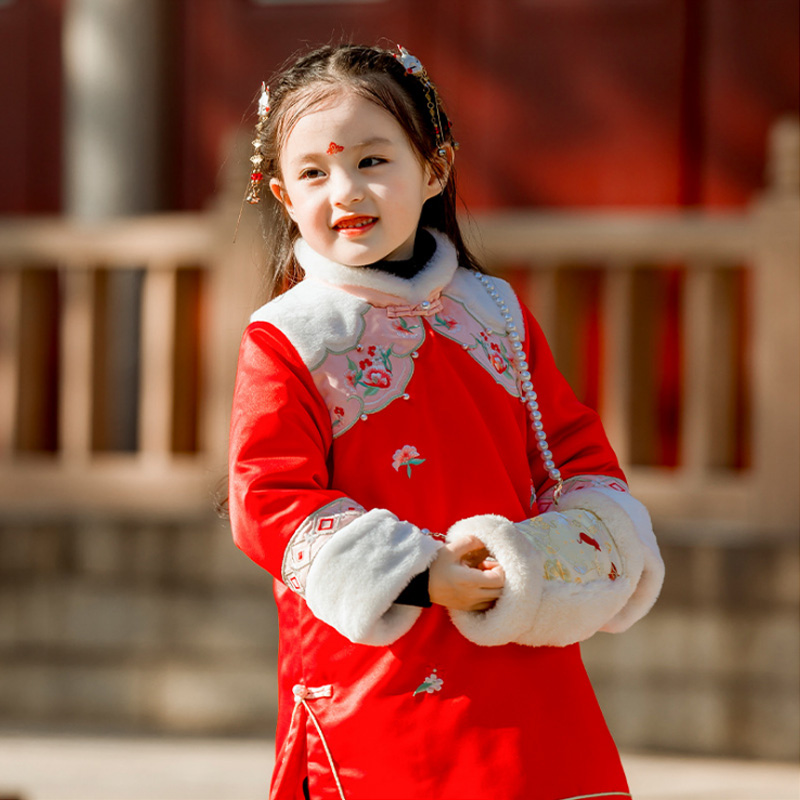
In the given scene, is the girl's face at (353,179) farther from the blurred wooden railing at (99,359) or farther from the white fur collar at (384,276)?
→ the blurred wooden railing at (99,359)

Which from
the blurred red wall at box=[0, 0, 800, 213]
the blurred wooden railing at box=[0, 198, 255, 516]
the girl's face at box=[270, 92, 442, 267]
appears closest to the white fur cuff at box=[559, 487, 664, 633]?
the girl's face at box=[270, 92, 442, 267]

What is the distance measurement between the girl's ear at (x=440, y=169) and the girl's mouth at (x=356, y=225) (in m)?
0.16

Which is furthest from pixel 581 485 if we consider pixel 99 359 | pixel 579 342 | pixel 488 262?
pixel 99 359

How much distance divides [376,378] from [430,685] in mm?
430

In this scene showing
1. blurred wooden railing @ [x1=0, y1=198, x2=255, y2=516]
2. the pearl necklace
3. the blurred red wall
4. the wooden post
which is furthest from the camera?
the blurred red wall

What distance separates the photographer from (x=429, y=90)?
6.95ft

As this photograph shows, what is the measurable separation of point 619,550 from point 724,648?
109 inches

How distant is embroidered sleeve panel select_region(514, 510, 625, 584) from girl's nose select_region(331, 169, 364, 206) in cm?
51

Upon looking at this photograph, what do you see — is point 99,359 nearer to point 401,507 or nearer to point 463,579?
point 401,507

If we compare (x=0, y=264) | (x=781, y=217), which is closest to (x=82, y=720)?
(x=0, y=264)

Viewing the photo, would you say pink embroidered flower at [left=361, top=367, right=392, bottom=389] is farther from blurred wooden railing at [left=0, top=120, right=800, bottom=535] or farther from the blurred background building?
the blurred background building

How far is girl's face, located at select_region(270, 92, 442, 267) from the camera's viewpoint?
6.55 feet

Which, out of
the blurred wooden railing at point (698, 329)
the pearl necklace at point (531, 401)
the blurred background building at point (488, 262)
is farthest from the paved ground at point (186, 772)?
the pearl necklace at point (531, 401)

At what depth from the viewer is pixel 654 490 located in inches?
189
